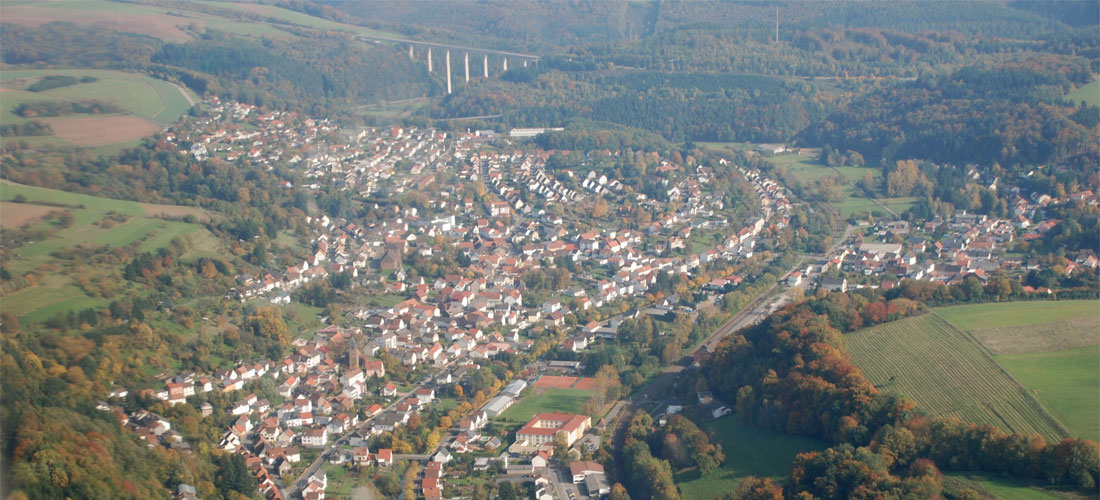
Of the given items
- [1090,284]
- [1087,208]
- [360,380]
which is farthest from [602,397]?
[1087,208]

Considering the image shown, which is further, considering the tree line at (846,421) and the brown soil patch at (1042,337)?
the brown soil patch at (1042,337)

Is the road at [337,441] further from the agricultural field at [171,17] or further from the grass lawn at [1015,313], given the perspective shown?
the agricultural field at [171,17]

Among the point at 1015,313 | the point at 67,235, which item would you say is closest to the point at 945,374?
the point at 1015,313

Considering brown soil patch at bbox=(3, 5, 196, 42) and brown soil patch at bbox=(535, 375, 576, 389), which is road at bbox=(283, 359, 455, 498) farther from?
brown soil patch at bbox=(3, 5, 196, 42)

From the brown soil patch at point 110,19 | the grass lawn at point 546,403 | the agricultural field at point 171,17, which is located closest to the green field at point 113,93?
the brown soil patch at point 110,19

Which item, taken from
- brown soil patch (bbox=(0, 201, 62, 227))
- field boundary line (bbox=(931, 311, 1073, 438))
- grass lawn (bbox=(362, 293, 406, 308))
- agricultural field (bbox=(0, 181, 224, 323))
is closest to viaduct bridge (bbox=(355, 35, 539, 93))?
agricultural field (bbox=(0, 181, 224, 323))

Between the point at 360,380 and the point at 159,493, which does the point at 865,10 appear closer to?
the point at 360,380
